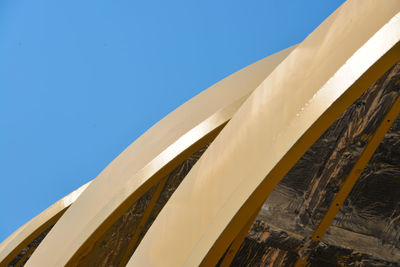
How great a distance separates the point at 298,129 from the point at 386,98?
0.67 ft

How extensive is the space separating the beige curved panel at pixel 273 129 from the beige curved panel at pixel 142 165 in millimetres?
746

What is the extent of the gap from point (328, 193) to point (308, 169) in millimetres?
79

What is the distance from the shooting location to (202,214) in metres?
0.83

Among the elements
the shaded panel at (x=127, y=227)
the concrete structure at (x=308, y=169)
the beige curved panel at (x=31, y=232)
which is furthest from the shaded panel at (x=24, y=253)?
the concrete structure at (x=308, y=169)

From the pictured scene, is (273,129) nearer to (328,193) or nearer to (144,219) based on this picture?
(328,193)

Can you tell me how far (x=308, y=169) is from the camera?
94 cm

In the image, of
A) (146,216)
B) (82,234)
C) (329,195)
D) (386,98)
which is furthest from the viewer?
(146,216)

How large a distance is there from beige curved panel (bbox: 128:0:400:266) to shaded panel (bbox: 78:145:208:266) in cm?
95

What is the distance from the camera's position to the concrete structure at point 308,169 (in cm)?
73

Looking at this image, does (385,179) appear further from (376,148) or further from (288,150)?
(288,150)

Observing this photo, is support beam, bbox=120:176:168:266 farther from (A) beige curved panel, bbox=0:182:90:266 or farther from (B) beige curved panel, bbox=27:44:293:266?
(A) beige curved panel, bbox=0:182:90:266

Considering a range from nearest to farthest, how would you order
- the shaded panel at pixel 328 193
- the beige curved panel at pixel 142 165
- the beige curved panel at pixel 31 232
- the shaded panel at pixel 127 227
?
the shaded panel at pixel 328 193, the beige curved panel at pixel 142 165, the shaded panel at pixel 127 227, the beige curved panel at pixel 31 232

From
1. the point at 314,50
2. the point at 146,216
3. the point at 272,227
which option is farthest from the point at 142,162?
the point at 314,50

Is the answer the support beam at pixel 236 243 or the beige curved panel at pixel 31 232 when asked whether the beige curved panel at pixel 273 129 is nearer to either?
the support beam at pixel 236 243
